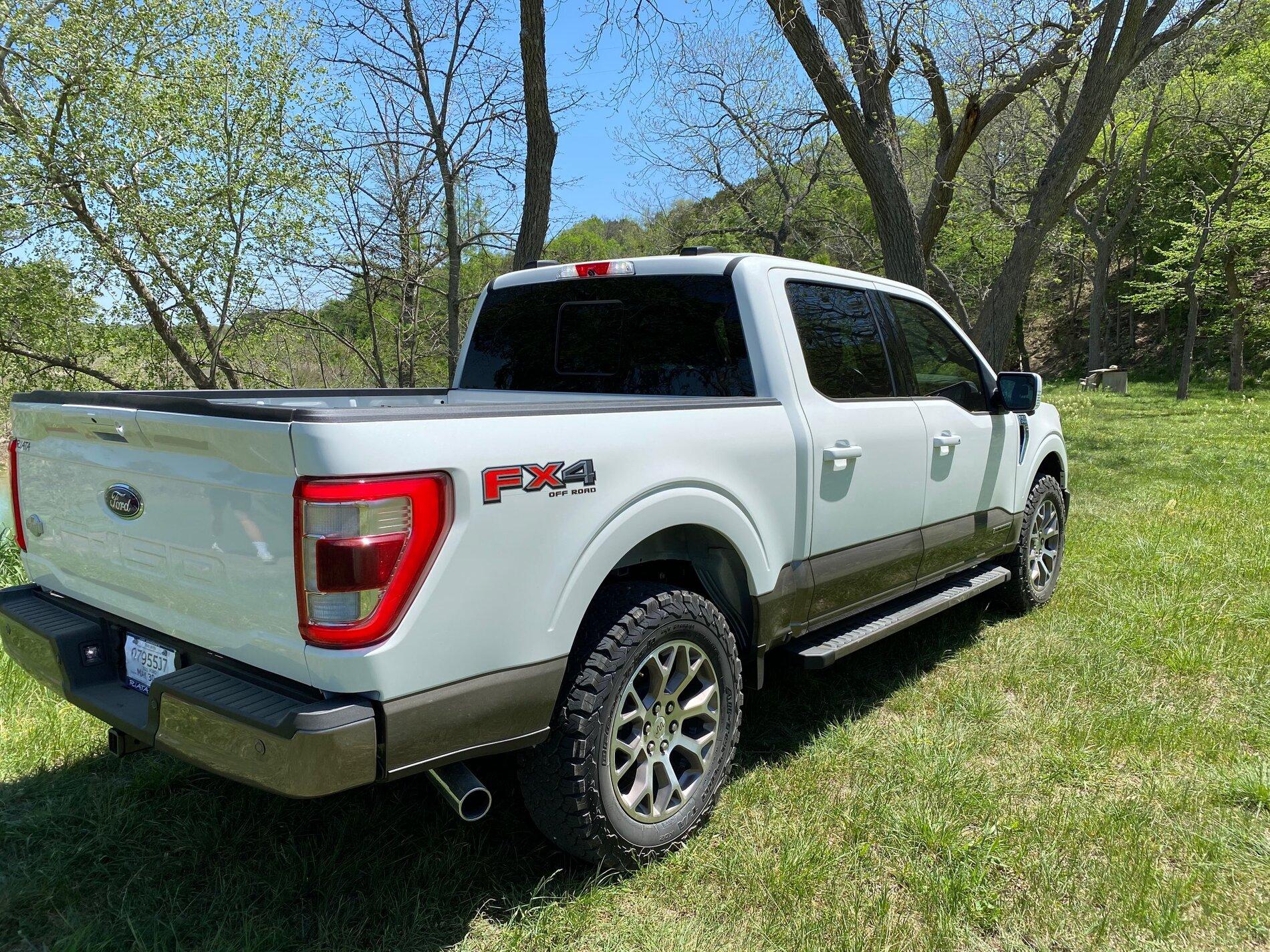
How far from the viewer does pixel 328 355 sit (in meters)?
16.0

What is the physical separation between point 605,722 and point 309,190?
11.4 meters

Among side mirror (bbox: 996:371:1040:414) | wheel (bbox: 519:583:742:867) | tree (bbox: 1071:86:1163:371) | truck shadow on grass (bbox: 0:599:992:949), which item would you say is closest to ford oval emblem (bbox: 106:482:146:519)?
truck shadow on grass (bbox: 0:599:992:949)

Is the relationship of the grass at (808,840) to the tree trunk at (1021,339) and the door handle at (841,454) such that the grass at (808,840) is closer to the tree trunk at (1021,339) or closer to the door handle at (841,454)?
the door handle at (841,454)

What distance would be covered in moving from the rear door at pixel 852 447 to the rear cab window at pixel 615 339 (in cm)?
25

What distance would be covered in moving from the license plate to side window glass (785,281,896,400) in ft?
7.89

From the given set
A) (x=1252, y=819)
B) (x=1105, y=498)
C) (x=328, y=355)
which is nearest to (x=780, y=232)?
(x=328, y=355)

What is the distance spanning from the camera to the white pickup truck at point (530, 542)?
199cm

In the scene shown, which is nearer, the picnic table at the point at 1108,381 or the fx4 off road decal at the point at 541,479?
the fx4 off road decal at the point at 541,479

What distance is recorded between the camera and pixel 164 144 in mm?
10750

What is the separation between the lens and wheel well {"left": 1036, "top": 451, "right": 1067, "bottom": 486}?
531 centimetres

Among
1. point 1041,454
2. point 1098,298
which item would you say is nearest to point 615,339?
point 1041,454

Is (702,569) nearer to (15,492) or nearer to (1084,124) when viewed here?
(15,492)

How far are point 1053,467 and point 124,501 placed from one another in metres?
5.07

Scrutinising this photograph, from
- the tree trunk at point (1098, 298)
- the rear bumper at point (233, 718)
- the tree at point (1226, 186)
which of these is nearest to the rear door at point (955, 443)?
the rear bumper at point (233, 718)
